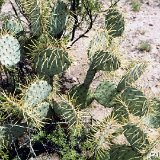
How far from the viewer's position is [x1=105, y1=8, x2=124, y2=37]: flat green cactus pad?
6051mm

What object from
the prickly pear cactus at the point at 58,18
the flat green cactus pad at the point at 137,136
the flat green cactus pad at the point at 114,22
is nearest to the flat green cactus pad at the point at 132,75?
the flat green cactus pad at the point at 137,136

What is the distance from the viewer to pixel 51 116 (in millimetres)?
5793

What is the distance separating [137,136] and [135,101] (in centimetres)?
54

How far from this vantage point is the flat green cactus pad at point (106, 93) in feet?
18.8

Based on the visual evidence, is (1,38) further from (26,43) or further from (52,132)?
(52,132)

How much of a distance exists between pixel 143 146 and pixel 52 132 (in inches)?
57.5

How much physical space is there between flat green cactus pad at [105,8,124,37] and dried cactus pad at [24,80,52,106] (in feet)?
4.43

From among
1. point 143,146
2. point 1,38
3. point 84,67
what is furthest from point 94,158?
point 84,67

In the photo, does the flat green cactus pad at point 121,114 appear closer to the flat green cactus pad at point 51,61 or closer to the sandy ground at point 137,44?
the flat green cactus pad at point 51,61

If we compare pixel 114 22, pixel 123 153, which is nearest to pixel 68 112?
pixel 123 153

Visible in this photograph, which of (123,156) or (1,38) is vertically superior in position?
(1,38)

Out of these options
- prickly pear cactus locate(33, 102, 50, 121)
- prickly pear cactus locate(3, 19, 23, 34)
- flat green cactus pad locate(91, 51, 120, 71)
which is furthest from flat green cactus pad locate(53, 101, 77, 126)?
prickly pear cactus locate(3, 19, 23, 34)

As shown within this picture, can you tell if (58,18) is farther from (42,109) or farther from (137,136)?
(137,136)

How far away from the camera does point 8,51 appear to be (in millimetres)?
5371
